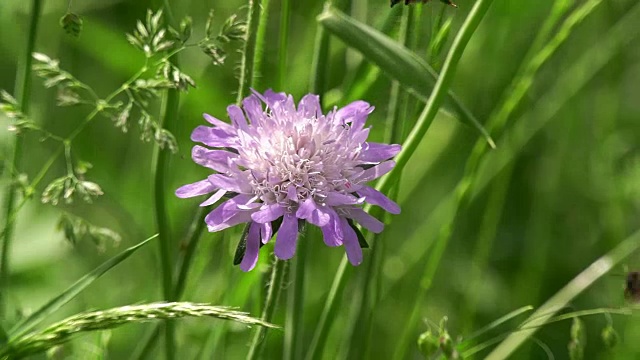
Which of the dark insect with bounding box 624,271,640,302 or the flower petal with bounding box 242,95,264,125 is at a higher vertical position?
the flower petal with bounding box 242,95,264,125

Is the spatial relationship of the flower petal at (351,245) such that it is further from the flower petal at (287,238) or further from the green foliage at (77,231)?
the green foliage at (77,231)

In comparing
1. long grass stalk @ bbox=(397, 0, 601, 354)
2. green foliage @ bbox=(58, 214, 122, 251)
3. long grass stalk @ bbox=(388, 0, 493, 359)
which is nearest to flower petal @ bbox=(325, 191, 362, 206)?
long grass stalk @ bbox=(388, 0, 493, 359)

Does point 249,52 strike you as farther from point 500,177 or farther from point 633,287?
point 500,177

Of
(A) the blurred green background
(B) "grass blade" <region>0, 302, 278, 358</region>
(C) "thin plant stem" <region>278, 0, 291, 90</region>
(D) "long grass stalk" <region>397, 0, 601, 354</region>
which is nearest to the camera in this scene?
(B) "grass blade" <region>0, 302, 278, 358</region>

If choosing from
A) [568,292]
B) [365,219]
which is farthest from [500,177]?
[365,219]

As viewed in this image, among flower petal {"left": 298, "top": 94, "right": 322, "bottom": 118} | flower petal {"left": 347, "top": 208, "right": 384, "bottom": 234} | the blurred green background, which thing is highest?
flower petal {"left": 298, "top": 94, "right": 322, "bottom": 118}

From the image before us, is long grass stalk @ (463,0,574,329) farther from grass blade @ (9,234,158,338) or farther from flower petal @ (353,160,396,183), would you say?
grass blade @ (9,234,158,338)
